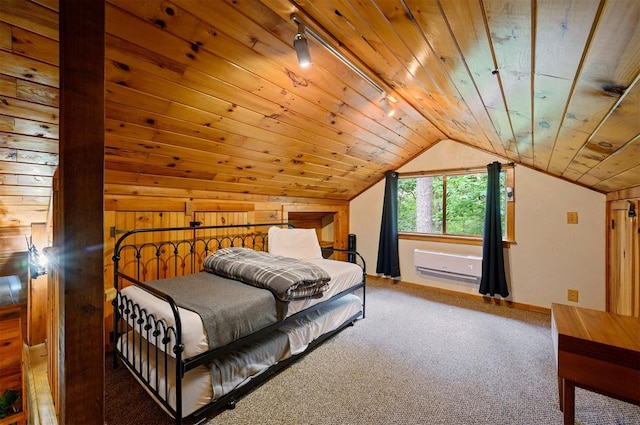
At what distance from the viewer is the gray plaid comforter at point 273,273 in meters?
1.94

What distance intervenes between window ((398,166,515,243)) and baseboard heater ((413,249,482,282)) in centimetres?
27

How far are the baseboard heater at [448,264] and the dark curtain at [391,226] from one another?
31cm

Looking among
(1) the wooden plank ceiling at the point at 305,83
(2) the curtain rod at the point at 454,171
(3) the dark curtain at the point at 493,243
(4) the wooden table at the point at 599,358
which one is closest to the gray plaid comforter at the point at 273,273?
(1) the wooden plank ceiling at the point at 305,83

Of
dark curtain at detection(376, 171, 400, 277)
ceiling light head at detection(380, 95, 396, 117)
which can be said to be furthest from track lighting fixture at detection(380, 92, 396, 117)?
dark curtain at detection(376, 171, 400, 277)

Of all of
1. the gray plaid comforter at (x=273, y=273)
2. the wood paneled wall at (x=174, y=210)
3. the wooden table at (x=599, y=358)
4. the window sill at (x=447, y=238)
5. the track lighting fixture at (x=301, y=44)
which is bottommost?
the wooden table at (x=599, y=358)

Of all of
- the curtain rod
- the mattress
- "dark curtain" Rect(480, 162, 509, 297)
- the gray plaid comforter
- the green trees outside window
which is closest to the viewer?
the mattress

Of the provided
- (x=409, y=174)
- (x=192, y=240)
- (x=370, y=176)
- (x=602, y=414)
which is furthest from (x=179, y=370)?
(x=409, y=174)

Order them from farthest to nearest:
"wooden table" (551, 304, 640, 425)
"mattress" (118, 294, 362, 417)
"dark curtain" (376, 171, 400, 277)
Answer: "dark curtain" (376, 171, 400, 277) < "mattress" (118, 294, 362, 417) < "wooden table" (551, 304, 640, 425)

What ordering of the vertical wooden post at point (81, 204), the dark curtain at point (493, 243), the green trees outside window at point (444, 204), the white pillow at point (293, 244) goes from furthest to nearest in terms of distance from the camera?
the green trees outside window at point (444, 204), the dark curtain at point (493, 243), the white pillow at point (293, 244), the vertical wooden post at point (81, 204)

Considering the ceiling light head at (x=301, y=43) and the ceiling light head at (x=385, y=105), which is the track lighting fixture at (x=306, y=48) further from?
the ceiling light head at (x=385, y=105)

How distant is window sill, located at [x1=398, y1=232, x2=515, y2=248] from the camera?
359 cm

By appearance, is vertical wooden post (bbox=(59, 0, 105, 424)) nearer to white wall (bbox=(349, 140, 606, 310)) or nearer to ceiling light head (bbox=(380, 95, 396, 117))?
ceiling light head (bbox=(380, 95, 396, 117))

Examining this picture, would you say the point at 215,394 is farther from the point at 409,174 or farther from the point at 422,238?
the point at 409,174

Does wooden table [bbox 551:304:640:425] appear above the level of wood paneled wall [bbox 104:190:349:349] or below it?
below
